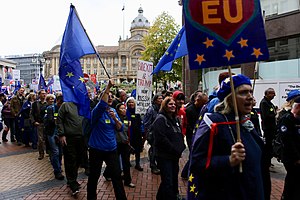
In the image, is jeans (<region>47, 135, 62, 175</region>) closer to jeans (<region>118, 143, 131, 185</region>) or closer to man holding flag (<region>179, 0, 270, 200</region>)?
jeans (<region>118, 143, 131, 185</region>)

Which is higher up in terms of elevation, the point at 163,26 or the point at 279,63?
the point at 163,26

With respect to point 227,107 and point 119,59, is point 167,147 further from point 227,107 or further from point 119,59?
point 119,59

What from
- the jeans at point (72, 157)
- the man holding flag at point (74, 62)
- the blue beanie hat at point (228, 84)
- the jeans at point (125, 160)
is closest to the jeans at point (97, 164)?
the man holding flag at point (74, 62)

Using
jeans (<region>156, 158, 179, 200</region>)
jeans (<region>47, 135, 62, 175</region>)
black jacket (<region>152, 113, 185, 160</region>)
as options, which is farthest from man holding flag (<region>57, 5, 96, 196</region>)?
jeans (<region>47, 135, 62, 175</region>)

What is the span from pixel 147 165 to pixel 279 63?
922cm

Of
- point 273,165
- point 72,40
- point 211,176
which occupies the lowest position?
point 273,165

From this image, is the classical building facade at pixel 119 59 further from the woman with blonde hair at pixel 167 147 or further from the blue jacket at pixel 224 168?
the blue jacket at pixel 224 168

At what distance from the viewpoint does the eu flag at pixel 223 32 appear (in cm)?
237

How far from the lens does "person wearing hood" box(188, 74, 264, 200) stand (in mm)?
2191

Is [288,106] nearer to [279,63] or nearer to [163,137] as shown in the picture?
[163,137]

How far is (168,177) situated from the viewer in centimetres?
438

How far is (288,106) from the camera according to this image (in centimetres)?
462

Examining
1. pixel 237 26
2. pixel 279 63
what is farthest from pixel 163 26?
pixel 237 26

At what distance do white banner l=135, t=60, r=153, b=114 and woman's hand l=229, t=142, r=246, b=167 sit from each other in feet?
17.6
